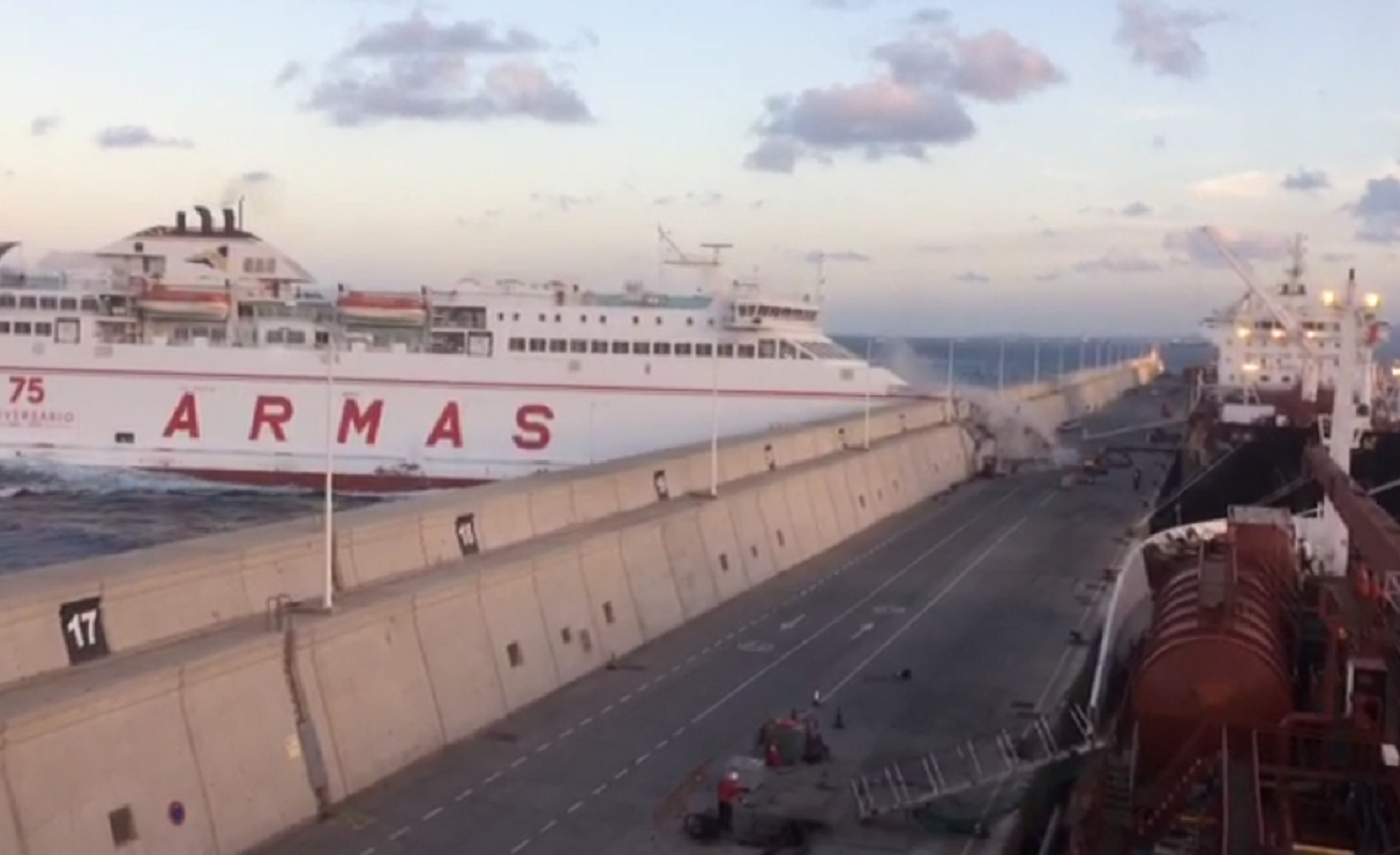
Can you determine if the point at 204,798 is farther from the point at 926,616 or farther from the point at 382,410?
the point at 382,410

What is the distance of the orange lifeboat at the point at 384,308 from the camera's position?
222 ft

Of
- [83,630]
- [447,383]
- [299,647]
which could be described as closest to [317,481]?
[447,383]

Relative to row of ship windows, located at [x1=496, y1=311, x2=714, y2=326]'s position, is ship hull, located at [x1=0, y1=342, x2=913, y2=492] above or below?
below

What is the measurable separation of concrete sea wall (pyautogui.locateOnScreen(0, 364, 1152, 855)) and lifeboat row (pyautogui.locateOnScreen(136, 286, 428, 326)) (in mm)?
39725

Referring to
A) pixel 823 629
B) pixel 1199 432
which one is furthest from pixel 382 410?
pixel 823 629

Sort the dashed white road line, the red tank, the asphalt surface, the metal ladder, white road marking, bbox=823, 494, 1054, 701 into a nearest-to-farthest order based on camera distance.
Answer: the asphalt surface < the dashed white road line < the metal ladder < the red tank < white road marking, bbox=823, 494, 1054, 701

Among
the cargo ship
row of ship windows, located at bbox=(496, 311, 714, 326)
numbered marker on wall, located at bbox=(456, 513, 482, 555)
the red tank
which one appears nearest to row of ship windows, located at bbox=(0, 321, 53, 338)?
row of ship windows, located at bbox=(496, 311, 714, 326)

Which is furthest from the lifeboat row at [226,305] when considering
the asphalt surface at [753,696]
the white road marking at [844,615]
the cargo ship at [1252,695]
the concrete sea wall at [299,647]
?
the cargo ship at [1252,695]

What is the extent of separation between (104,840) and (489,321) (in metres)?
54.4

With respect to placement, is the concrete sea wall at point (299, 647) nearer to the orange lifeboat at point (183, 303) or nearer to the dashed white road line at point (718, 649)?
the dashed white road line at point (718, 649)

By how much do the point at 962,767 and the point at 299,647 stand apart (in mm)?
7653

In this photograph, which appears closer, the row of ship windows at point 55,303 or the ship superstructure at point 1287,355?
the ship superstructure at point 1287,355

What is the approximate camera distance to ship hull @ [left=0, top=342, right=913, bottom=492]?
2571 inches

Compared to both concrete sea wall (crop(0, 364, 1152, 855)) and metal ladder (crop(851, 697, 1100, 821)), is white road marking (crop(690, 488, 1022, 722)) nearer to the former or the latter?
concrete sea wall (crop(0, 364, 1152, 855))
